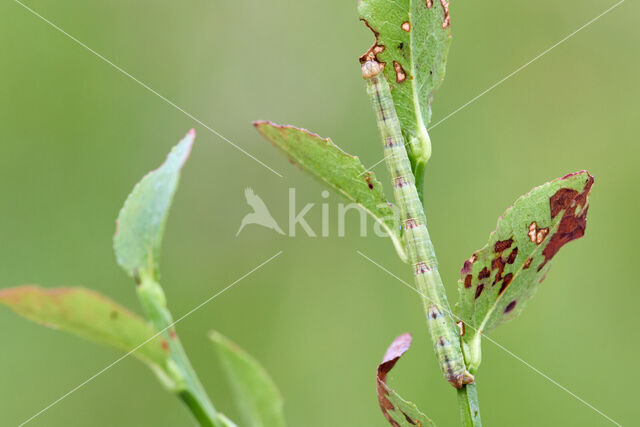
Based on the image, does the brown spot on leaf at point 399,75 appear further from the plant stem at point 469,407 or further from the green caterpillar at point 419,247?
the plant stem at point 469,407

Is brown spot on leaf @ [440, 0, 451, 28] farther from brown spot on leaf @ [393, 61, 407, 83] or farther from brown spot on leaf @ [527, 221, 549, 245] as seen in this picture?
brown spot on leaf @ [527, 221, 549, 245]

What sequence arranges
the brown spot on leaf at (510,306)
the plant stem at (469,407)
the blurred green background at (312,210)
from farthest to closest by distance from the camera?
the blurred green background at (312,210) → the brown spot on leaf at (510,306) → the plant stem at (469,407)

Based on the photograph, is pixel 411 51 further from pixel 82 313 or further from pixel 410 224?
pixel 82 313

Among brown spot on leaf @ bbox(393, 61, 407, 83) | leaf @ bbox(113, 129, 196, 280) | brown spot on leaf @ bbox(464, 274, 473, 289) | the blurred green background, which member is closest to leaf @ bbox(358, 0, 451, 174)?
brown spot on leaf @ bbox(393, 61, 407, 83)

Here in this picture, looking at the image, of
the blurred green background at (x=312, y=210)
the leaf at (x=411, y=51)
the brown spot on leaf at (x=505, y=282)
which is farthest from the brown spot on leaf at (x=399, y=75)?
the blurred green background at (x=312, y=210)

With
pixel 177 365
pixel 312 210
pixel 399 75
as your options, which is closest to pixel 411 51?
pixel 399 75

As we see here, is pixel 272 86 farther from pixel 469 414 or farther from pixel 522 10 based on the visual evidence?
pixel 469 414
